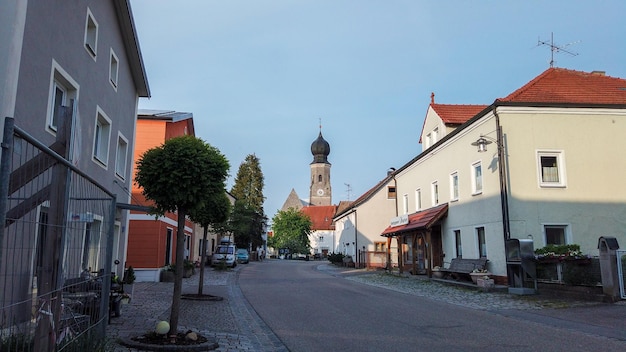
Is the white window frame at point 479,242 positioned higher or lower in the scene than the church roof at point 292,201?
lower

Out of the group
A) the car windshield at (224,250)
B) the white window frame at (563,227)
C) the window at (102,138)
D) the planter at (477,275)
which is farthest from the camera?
the car windshield at (224,250)

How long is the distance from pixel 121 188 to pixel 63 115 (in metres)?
13.3

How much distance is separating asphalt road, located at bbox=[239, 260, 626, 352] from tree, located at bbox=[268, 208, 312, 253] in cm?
7082

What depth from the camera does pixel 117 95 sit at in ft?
53.3

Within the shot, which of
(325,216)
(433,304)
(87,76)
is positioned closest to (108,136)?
(87,76)

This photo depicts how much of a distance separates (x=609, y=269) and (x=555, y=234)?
20.0 feet

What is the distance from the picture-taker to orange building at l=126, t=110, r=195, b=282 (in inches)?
866

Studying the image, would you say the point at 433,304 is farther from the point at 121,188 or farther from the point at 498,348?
the point at 121,188

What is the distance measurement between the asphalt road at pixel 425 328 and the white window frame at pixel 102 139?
6.38m

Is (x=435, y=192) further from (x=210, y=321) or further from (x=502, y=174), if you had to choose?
(x=210, y=321)

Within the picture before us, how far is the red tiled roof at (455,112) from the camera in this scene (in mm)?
26250

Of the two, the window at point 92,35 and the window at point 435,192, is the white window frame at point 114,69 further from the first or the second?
the window at point 435,192

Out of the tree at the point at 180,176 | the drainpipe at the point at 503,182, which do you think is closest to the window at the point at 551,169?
the drainpipe at the point at 503,182

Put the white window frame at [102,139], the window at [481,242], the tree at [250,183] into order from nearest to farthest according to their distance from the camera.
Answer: the white window frame at [102,139] → the window at [481,242] → the tree at [250,183]
